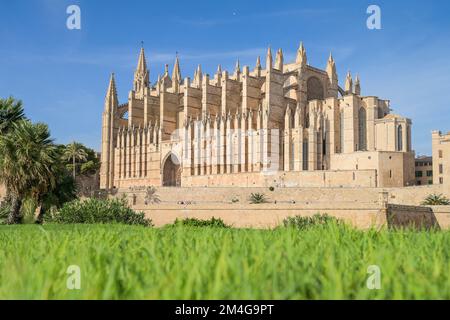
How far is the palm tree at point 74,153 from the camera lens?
52.7 metres

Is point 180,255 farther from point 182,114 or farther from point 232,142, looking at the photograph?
point 182,114

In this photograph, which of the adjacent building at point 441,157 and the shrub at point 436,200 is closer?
the shrub at point 436,200

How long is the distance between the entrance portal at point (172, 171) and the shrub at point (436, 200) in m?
22.4

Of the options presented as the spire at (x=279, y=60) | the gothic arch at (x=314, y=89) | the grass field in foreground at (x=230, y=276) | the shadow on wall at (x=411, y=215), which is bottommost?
the shadow on wall at (x=411, y=215)

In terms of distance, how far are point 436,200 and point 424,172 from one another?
988 cm

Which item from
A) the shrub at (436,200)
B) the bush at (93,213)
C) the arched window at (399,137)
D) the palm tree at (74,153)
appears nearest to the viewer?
the bush at (93,213)

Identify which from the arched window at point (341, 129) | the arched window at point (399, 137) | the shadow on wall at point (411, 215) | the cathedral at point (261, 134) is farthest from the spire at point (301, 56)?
the shadow on wall at point (411, 215)

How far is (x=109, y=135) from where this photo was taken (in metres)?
55.3

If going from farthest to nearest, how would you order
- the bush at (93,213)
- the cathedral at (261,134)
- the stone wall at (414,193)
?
the cathedral at (261,134) → the stone wall at (414,193) → the bush at (93,213)

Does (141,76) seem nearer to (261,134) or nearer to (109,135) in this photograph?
(109,135)

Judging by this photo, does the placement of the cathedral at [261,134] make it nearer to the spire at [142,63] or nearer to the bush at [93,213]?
the spire at [142,63]

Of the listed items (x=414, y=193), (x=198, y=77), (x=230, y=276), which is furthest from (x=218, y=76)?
(x=230, y=276)

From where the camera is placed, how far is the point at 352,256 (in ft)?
18.1

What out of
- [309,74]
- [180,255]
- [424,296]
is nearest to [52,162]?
[180,255]
